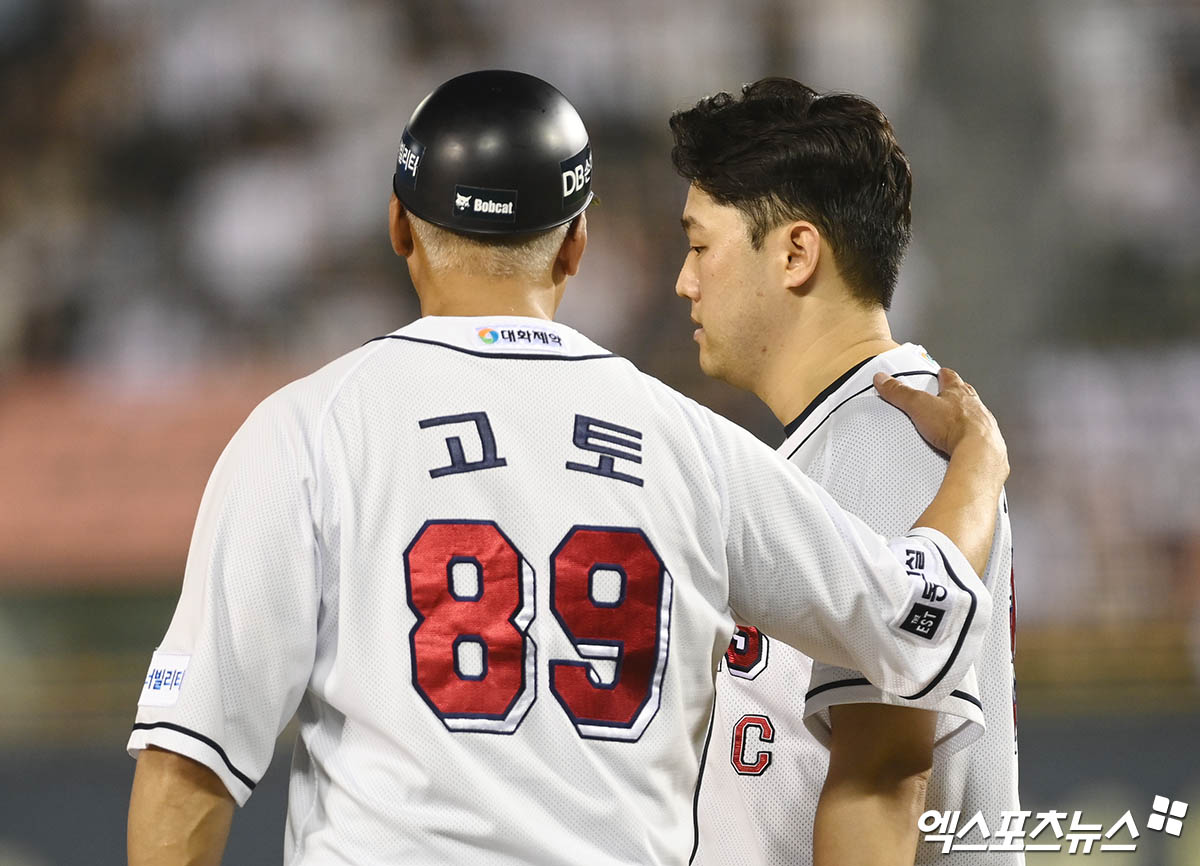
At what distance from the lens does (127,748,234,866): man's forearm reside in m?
1.63

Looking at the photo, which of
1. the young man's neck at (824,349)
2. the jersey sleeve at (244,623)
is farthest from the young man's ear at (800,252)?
the jersey sleeve at (244,623)

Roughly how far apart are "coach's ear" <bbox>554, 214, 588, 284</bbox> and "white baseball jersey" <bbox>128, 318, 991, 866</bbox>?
0.40ft

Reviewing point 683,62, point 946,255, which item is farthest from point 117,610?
point 946,255

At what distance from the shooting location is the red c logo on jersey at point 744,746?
6.91ft

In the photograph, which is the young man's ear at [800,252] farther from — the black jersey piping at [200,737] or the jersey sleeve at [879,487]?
the black jersey piping at [200,737]

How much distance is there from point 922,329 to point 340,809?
252 inches

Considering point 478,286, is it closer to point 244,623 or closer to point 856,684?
point 244,623

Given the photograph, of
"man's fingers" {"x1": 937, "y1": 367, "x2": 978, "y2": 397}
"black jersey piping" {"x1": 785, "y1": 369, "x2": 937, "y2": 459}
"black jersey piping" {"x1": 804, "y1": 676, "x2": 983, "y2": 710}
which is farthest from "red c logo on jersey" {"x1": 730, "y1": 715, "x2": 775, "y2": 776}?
"man's fingers" {"x1": 937, "y1": 367, "x2": 978, "y2": 397}

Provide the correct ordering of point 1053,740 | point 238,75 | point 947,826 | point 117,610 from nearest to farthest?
point 947,826 → point 1053,740 → point 117,610 → point 238,75

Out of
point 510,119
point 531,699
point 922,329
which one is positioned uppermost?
point 922,329

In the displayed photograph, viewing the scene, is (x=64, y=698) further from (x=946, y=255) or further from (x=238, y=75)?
(x=946, y=255)

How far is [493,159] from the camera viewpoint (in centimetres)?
181

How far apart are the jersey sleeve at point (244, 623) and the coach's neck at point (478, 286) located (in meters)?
0.29

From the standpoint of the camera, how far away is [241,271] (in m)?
7.55
